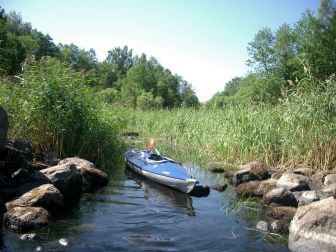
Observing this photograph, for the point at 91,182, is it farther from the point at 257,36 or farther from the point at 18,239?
the point at 257,36

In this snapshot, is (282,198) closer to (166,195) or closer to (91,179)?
(166,195)

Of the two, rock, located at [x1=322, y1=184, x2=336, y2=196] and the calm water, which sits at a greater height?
rock, located at [x1=322, y1=184, x2=336, y2=196]

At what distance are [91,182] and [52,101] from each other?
7.98ft

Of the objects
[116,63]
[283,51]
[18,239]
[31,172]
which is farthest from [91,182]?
[116,63]

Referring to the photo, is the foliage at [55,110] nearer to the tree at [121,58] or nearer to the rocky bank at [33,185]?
the rocky bank at [33,185]

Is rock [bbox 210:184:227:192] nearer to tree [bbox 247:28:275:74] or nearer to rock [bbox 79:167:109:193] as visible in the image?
rock [bbox 79:167:109:193]

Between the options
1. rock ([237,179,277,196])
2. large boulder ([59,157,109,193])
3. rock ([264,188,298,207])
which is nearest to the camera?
rock ([264,188,298,207])

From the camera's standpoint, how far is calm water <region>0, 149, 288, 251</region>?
19.4ft

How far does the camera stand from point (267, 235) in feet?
21.6

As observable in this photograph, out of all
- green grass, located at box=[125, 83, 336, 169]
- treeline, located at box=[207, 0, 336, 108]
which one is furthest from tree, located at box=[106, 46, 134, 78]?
green grass, located at box=[125, 83, 336, 169]

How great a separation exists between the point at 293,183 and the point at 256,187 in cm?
100

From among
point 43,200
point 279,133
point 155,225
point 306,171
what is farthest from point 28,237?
point 279,133

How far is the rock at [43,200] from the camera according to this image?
270 inches

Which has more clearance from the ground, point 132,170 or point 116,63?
point 116,63
